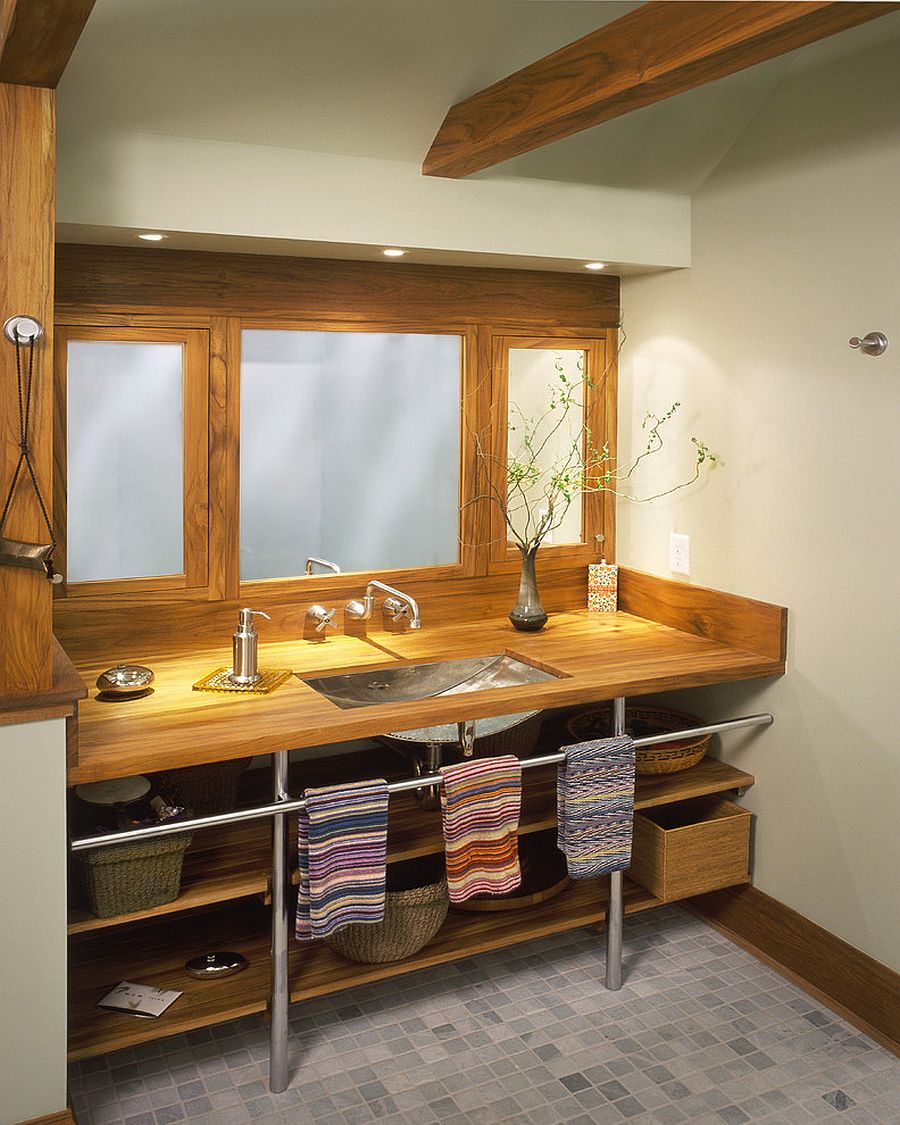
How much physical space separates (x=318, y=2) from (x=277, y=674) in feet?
4.85

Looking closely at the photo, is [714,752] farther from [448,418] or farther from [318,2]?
[318,2]

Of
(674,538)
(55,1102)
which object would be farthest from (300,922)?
(674,538)

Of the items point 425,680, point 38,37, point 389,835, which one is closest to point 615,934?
point 389,835

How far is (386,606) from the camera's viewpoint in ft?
10.3

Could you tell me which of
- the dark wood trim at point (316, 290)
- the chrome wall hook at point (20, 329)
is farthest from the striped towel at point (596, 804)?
the chrome wall hook at point (20, 329)

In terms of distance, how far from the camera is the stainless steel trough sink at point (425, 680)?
9.05 ft

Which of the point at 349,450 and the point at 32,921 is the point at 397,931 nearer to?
the point at 32,921

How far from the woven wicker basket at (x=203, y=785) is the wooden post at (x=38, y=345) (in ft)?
1.88

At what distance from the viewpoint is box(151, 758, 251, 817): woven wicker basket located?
8.39 ft

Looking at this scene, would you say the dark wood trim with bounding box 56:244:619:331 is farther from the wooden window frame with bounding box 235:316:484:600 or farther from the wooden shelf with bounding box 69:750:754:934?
the wooden shelf with bounding box 69:750:754:934

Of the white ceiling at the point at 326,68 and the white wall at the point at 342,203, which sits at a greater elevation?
the white ceiling at the point at 326,68

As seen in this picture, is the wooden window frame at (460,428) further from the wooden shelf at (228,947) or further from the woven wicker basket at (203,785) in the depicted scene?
the wooden shelf at (228,947)

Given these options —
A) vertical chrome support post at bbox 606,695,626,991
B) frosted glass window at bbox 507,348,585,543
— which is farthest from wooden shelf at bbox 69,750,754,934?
frosted glass window at bbox 507,348,585,543

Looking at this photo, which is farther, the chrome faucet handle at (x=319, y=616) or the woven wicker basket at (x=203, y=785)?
the chrome faucet handle at (x=319, y=616)
